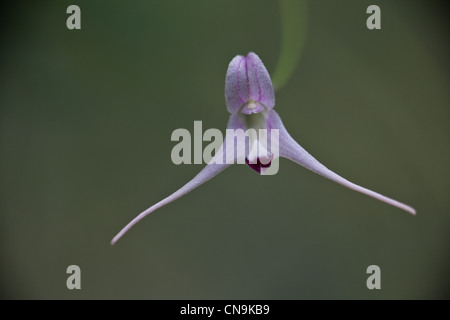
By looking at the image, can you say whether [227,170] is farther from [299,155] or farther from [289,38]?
[299,155]

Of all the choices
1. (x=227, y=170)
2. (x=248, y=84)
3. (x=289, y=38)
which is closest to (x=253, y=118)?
(x=248, y=84)

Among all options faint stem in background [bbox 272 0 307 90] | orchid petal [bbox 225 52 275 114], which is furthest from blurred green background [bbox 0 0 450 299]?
orchid petal [bbox 225 52 275 114]

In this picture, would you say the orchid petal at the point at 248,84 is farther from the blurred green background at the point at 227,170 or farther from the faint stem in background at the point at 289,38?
the blurred green background at the point at 227,170

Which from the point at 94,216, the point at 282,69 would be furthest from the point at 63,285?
the point at 282,69

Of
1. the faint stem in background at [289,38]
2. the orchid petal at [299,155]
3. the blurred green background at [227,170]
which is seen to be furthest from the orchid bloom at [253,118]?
the blurred green background at [227,170]

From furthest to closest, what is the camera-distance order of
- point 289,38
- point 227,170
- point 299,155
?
point 227,170, point 289,38, point 299,155

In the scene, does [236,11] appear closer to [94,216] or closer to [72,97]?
[72,97]
